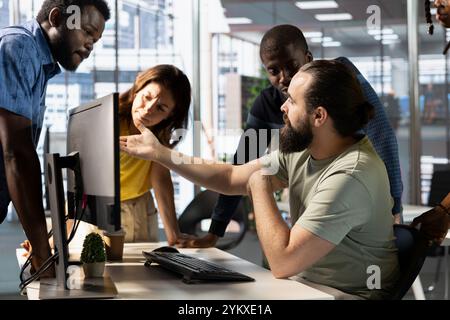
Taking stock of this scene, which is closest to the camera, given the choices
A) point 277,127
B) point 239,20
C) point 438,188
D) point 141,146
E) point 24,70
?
point 24,70

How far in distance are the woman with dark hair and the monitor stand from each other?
3.24 ft

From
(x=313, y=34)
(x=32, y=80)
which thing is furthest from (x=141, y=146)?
(x=313, y=34)

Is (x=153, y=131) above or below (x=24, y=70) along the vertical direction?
below

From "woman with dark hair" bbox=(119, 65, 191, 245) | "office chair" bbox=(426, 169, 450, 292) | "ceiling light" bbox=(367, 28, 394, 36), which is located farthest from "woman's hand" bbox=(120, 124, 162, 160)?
"ceiling light" bbox=(367, 28, 394, 36)

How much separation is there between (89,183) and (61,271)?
252mm

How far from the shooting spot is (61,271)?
2.02 meters

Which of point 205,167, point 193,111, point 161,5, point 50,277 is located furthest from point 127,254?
point 161,5

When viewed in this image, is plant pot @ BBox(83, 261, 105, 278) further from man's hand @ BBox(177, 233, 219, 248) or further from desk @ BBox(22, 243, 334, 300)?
man's hand @ BBox(177, 233, 219, 248)

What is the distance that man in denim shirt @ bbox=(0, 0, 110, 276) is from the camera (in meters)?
2.13

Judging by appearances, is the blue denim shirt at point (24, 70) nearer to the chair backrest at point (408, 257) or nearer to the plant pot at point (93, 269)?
the plant pot at point (93, 269)

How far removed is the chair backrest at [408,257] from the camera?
7.00 feet

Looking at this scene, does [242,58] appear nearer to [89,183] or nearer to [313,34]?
[313,34]

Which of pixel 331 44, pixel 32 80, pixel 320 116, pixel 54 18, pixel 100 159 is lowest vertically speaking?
pixel 100 159

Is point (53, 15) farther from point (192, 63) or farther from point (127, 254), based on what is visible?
point (192, 63)
